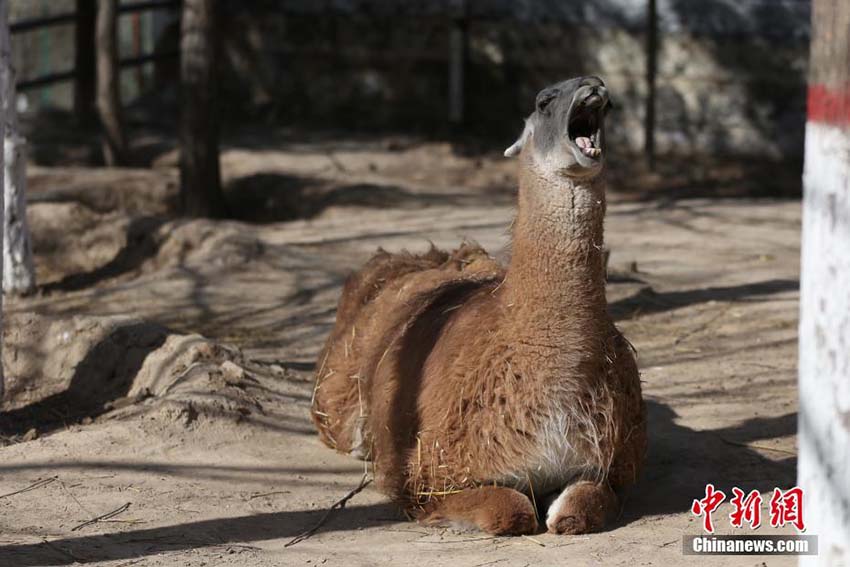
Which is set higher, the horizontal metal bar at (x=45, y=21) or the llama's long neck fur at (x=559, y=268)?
the horizontal metal bar at (x=45, y=21)

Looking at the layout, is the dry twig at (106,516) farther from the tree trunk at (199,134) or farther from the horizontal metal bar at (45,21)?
the horizontal metal bar at (45,21)

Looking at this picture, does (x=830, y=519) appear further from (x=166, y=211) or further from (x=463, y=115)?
(x=463, y=115)

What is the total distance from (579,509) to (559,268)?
0.84 meters

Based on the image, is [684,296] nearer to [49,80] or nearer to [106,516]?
[106,516]

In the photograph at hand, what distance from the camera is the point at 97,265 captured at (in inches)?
380

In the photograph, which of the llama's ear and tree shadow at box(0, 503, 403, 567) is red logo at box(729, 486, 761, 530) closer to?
tree shadow at box(0, 503, 403, 567)

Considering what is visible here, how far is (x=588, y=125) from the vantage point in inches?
169

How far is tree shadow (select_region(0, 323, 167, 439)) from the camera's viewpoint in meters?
6.10

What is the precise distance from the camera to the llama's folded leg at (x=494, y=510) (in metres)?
4.38

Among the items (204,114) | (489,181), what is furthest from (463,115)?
(204,114)

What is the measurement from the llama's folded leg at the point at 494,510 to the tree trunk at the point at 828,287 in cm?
146

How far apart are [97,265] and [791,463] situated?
19.5ft

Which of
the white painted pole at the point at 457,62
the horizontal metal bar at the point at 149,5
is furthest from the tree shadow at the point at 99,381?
the horizontal metal bar at the point at 149,5

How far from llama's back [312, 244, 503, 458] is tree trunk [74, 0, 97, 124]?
10012mm
